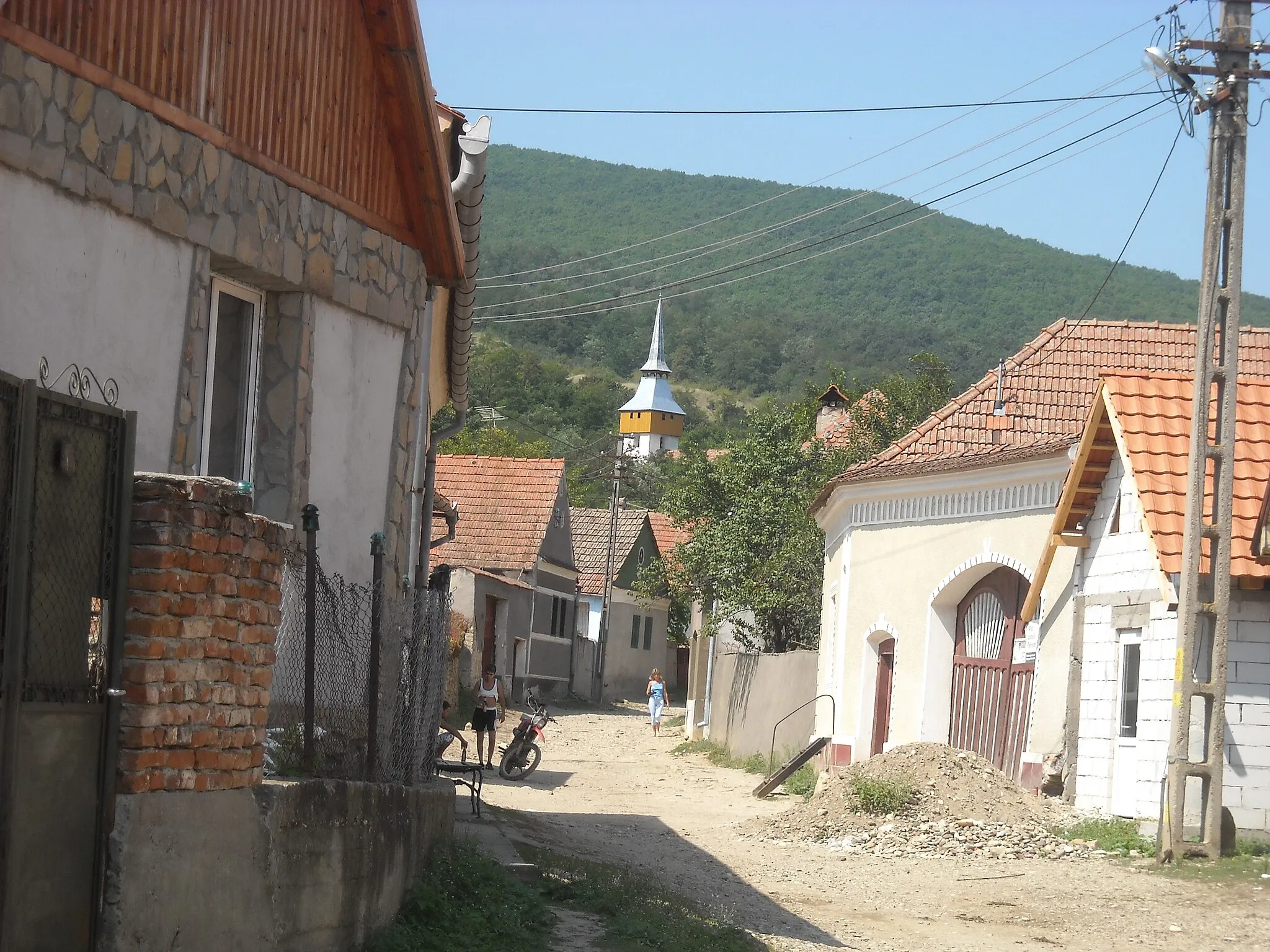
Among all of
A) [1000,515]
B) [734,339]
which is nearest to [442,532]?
[1000,515]

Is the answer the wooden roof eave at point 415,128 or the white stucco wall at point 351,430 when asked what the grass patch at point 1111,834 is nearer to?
the white stucco wall at point 351,430

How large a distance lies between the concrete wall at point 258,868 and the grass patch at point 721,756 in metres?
20.3

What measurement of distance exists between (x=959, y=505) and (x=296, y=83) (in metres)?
14.7

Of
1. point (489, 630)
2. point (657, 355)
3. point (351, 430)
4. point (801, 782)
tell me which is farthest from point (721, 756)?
point (657, 355)

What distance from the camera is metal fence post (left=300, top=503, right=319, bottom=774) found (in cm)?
781

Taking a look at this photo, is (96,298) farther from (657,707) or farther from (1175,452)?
(657,707)

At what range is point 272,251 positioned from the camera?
9.30 meters

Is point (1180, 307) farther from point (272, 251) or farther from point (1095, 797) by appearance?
point (272, 251)

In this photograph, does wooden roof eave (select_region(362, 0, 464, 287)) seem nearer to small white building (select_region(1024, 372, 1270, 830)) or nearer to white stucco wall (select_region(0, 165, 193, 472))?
white stucco wall (select_region(0, 165, 193, 472))

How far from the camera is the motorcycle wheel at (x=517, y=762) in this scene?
906 inches

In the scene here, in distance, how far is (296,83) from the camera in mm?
9523

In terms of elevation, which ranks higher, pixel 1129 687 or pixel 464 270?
pixel 464 270

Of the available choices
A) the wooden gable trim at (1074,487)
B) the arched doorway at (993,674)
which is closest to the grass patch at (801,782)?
the arched doorway at (993,674)

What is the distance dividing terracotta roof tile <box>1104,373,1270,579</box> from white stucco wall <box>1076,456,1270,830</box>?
0.43 metres
